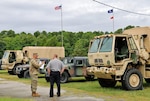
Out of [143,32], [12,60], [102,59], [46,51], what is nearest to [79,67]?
[102,59]

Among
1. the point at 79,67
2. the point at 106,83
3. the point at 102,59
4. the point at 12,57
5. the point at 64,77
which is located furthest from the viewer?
the point at 12,57

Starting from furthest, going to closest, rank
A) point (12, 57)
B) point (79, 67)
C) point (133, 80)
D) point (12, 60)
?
point (12, 57)
point (12, 60)
point (79, 67)
point (133, 80)

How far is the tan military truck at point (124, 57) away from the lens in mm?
17656

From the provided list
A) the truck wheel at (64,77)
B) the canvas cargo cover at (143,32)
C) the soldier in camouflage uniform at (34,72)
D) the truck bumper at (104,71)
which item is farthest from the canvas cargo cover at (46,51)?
the soldier in camouflage uniform at (34,72)

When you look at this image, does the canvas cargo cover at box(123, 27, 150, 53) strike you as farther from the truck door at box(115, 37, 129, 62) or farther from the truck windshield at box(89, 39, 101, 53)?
the truck windshield at box(89, 39, 101, 53)

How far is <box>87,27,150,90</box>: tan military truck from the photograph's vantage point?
57.9 ft

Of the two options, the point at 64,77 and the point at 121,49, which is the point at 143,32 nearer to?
the point at 121,49

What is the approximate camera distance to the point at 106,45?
18156mm

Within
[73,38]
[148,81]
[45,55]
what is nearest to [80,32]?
[73,38]

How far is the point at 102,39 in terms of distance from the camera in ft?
60.8

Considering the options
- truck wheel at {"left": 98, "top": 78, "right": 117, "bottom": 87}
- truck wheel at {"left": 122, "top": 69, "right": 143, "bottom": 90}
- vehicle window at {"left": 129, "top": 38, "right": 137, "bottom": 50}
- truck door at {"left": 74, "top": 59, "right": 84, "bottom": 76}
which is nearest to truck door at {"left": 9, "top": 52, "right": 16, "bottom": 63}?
truck door at {"left": 74, "top": 59, "right": 84, "bottom": 76}

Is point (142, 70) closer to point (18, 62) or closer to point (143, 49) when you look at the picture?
point (143, 49)

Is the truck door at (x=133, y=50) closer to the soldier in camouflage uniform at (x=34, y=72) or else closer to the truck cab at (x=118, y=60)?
the truck cab at (x=118, y=60)

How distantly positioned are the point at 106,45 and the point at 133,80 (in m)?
2.11
